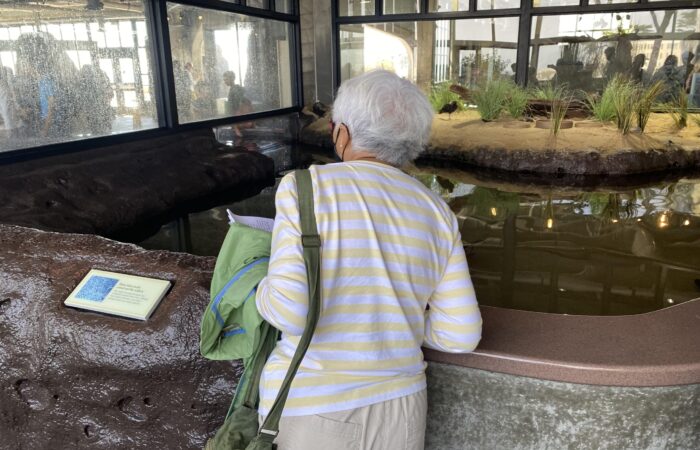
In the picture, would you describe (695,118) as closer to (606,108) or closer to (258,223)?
(606,108)

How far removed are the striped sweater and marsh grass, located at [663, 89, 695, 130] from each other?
7.46m

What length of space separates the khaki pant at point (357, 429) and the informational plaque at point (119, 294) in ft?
2.22

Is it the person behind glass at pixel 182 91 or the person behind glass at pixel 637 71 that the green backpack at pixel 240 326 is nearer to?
the person behind glass at pixel 182 91

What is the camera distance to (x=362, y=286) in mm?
966

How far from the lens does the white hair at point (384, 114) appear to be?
3.13 feet

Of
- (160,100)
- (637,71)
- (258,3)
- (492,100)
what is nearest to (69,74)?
(160,100)

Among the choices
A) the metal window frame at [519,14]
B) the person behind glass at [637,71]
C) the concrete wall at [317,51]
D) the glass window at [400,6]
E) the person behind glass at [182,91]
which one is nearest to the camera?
the person behind glass at [182,91]

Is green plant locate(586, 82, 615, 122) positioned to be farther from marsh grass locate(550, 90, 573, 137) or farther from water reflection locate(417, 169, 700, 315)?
water reflection locate(417, 169, 700, 315)

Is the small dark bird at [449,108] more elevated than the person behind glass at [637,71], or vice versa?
the person behind glass at [637,71]

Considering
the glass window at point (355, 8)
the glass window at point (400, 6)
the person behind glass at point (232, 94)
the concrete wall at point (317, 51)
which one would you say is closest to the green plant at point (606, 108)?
the glass window at point (400, 6)

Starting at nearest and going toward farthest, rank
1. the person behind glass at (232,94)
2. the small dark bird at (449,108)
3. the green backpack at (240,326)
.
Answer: the green backpack at (240,326), the person behind glass at (232,94), the small dark bird at (449,108)

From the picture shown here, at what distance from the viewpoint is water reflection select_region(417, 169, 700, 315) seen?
2.73 meters

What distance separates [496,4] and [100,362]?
861cm

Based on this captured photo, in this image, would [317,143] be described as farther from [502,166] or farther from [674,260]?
[674,260]
